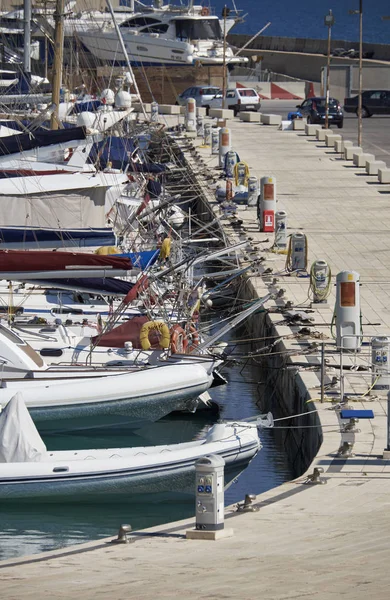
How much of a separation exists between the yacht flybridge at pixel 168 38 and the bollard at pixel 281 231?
4907 cm

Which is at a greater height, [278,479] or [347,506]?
[347,506]

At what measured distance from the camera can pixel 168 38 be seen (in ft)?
269

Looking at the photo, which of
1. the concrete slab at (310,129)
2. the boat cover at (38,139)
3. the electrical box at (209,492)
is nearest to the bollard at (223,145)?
the concrete slab at (310,129)

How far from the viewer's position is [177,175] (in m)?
41.5

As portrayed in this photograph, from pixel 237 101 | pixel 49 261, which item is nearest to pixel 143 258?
pixel 49 261

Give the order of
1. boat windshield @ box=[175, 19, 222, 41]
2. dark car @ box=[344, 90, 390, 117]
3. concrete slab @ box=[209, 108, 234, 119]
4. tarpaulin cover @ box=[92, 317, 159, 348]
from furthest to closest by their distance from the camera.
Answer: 1. boat windshield @ box=[175, 19, 222, 41]
2. dark car @ box=[344, 90, 390, 117]
3. concrete slab @ box=[209, 108, 234, 119]
4. tarpaulin cover @ box=[92, 317, 159, 348]

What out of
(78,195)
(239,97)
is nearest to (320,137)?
(239,97)

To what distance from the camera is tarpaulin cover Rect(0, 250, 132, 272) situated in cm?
2078

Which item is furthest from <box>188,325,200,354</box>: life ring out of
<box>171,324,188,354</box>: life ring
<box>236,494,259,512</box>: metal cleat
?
<box>236,494,259,512</box>: metal cleat

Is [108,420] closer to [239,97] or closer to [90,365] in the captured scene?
[90,365]

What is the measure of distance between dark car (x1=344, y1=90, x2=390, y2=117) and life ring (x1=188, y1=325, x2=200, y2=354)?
46978 millimetres

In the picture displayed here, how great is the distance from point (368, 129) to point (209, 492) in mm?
50514

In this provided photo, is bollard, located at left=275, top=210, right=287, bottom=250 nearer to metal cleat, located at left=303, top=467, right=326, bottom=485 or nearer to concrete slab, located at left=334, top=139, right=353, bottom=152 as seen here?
metal cleat, located at left=303, top=467, right=326, bottom=485

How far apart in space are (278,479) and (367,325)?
4638 millimetres
